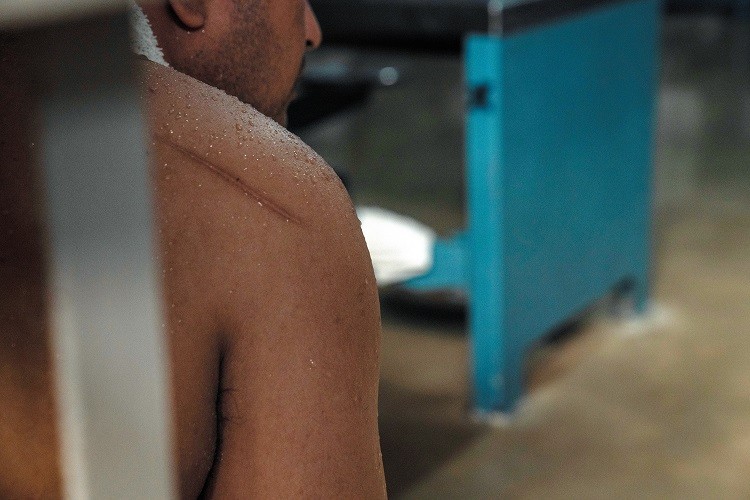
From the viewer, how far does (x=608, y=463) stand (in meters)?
2.47

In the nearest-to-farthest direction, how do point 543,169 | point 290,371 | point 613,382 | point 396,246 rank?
point 290,371
point 396,246
point 543,169
point 613,382

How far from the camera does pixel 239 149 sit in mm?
754

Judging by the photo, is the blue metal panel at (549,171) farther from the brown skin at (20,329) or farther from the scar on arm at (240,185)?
the brown skin at (20,329)

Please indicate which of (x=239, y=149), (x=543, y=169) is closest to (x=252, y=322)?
(x=239, y=149)

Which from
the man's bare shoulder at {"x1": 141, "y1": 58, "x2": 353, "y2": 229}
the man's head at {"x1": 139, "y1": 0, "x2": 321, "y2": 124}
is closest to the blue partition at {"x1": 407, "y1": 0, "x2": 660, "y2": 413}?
the man's head at {"x1": 139, "y1": 0, "x2": 321, "y2": 124}

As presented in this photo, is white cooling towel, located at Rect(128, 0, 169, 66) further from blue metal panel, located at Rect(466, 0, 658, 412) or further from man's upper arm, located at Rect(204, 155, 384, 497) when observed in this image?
blue metal panel, located at Rect(466, 0, 658, 412)

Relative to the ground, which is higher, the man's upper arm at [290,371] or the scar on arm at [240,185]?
the scar on arm at [240,185]

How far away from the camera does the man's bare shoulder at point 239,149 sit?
74cm

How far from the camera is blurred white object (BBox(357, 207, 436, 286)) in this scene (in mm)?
2480

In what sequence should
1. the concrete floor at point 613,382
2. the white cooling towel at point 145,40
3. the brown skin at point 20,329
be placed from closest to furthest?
the brown skin at point 20,329 → the white cooling towel at point 145,40 → the concrete floor at point 613,382

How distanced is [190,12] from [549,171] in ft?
6.35

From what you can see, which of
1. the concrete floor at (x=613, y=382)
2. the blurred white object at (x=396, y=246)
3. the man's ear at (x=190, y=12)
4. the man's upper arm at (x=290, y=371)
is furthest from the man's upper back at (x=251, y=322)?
the blurred white object at (x=396, y=246)

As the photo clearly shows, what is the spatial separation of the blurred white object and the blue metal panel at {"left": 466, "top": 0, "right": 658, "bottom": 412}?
12cm

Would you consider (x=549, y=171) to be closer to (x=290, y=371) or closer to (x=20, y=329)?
(x=290, y=371)
